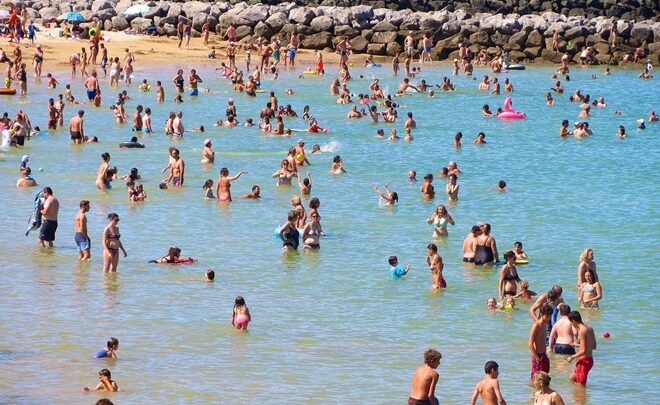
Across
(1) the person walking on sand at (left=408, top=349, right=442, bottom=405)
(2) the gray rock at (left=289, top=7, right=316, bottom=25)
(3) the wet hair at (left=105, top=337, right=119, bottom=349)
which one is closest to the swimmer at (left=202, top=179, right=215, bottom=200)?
(3) the wet hair at (left=105, top=337, right=119, bottom=349)

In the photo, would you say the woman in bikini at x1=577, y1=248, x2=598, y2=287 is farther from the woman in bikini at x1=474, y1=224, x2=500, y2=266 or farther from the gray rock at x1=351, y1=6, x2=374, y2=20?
the gray rock at x1=351, y1=6, x2=374, y2=20

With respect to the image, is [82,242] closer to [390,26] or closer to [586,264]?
[586,264]

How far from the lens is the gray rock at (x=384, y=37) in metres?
63.4

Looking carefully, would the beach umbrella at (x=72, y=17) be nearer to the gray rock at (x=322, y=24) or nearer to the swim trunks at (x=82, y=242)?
the gray rock at (x=322, y=24)

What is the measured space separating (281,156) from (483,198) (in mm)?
7204

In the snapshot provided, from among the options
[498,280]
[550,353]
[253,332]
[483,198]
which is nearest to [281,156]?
[483,198]

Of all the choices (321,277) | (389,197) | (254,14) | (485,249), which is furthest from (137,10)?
(485,249)

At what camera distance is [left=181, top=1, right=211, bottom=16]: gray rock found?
65062 millimetres

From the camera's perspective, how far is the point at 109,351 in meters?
18.9

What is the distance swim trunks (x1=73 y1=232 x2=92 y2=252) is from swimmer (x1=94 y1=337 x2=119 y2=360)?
5304mm

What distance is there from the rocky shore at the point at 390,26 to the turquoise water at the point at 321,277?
2124cm

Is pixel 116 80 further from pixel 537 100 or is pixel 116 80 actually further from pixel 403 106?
pixel 537 100

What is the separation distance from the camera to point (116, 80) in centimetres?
5088

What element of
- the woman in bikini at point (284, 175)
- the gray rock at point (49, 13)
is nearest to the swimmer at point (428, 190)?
the woman in bikini at point (284, 175)
